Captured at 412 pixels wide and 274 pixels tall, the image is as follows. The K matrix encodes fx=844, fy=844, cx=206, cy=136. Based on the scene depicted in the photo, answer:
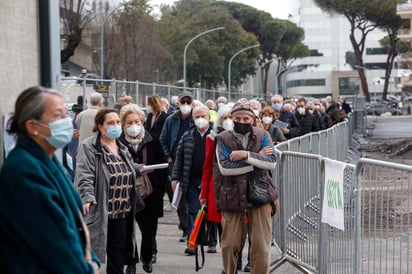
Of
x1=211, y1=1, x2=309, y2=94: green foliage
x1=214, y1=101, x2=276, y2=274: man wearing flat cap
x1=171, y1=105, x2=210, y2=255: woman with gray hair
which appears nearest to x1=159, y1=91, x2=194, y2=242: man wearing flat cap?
x1=171, y1=105, x2=210, y2=255: woman with gray hair

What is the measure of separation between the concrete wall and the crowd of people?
60cm

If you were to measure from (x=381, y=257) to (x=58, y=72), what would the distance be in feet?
9.14

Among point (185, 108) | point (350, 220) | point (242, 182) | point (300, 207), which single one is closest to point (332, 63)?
point (185, 108)

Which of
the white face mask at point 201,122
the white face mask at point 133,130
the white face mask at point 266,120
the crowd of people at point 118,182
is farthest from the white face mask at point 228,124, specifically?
the white face mask at point 266,120

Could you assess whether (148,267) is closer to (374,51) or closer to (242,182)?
(242,182)

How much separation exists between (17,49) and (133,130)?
12.7 feet

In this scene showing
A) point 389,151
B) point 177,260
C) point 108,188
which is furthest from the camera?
point 389,151

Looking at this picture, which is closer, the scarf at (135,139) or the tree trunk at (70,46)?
the scarf at (135,139)

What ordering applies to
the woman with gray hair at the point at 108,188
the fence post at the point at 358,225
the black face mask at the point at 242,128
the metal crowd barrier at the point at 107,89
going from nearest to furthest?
the fence post at the point at 358,225 → the woman with gray hair at the point at 108,188 → the black face mask at the point at 242,128 → the metal crowd barrier at the point at 107,89

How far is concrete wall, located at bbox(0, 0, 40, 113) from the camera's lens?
4.50m

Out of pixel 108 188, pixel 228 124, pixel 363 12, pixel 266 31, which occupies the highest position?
pixel 363 12

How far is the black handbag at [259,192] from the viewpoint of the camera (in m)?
7.21

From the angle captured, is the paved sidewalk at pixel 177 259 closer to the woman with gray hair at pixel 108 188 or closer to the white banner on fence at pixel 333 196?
the white banner on fence at pixel 333 196

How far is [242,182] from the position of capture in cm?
724
